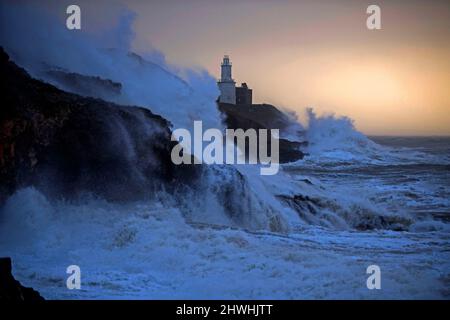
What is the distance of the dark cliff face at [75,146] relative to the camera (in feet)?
17.2

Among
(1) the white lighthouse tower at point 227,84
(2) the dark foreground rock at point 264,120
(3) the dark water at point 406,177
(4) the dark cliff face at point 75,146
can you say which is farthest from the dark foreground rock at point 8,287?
(2) the dark foreground rock at point 264,120

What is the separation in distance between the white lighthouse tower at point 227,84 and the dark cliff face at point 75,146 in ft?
4.17

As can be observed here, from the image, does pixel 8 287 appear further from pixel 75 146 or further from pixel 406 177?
pixel 406 177

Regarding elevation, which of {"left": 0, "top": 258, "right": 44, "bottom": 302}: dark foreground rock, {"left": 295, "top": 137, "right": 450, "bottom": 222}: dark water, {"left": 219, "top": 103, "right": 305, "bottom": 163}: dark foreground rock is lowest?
{"left": 0, "top": 258, "right": 44, "bottom": 302}: dark foreground rock

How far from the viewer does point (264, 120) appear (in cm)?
1141

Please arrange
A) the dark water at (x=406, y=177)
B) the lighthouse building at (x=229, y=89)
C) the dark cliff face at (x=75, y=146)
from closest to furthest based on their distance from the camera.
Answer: the dark cliff face at (x=75, y=146) < the dark water at (x=406, y=177) < the lighthouse building at (x=229, y=89)

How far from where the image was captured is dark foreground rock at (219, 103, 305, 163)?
393 inches

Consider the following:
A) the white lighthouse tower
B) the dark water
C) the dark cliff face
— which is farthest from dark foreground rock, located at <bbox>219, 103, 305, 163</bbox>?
the dark cliff face

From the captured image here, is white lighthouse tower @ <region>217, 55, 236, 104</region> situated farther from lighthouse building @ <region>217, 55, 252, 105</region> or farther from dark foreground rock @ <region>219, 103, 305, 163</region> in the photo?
dark foreground rock @ <region>219, 103, 305, 163</region>

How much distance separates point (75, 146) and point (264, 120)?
6230mm

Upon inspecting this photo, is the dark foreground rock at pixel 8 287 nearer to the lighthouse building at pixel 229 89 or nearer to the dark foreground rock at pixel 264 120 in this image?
the lighthouse building at pixel 229 89

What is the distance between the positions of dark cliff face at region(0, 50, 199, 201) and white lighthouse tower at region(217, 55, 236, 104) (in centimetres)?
127

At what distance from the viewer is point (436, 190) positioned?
285 inches
